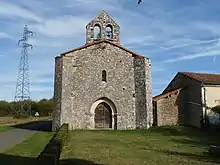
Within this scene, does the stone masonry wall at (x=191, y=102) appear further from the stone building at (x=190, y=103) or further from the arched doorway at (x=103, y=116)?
the arched doorway at (x=103, y=116)

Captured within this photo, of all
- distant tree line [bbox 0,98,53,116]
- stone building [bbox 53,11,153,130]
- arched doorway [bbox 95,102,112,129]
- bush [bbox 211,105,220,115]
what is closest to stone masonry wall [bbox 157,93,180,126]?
stone building [bbox 53,11,153,130]

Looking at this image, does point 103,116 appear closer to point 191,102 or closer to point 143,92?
point 143,92

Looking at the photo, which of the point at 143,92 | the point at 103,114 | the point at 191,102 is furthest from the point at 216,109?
the point at 103,114

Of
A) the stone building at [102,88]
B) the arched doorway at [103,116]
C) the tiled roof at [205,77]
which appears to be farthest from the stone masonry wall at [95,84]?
the tiled roof at [205,77]

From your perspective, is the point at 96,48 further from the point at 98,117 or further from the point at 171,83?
the point at 171,83

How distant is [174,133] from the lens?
92.2ft

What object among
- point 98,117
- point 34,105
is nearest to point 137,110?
point 98,117

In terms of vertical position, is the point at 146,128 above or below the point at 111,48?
below

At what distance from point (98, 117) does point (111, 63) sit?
203 inches

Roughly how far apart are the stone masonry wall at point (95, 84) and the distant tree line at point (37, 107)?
44199 mm

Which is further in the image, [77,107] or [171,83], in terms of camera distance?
[171,83]

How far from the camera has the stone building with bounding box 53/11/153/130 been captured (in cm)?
3039

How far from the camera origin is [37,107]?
7581cm

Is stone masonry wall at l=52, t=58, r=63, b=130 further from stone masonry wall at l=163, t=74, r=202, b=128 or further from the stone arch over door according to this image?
stone masonry wall at l=163, t=74, r=202, b=128
